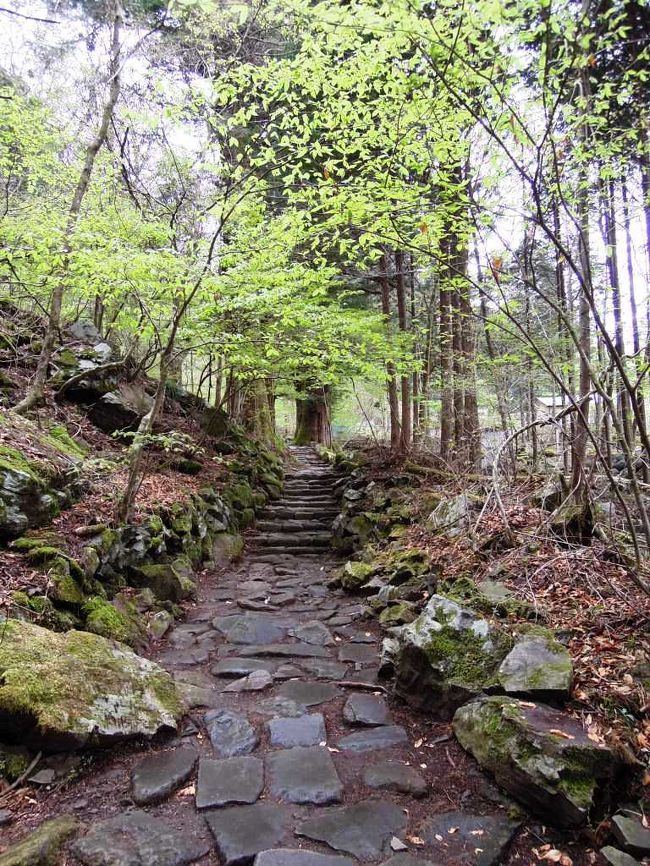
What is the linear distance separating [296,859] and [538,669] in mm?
1780

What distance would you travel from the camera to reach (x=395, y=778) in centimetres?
275

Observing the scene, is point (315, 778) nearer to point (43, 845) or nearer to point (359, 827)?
point (359, 827)

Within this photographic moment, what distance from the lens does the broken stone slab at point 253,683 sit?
3826mm

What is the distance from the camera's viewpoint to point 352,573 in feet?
20.7

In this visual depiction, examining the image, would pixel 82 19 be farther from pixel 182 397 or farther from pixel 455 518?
pixel 455 518

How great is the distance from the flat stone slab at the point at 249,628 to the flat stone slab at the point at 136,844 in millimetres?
2496

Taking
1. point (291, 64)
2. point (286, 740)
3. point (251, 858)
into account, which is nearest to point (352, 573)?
point (286, 740)

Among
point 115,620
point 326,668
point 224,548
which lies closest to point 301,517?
point 224,548

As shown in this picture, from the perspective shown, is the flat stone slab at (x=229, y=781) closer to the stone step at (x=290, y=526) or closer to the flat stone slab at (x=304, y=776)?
the flat stone slab at (x=304, y=776)

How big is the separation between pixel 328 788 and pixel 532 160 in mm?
4152

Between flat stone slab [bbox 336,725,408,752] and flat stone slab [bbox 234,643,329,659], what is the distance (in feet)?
4.21

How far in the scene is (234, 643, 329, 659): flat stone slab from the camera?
4.52 metres

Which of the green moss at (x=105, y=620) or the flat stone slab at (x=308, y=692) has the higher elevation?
the green moss at (x=105, y=620)

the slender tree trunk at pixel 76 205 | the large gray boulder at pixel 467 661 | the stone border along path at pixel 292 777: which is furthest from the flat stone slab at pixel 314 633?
the slender tree trunk at pixel 76 205
